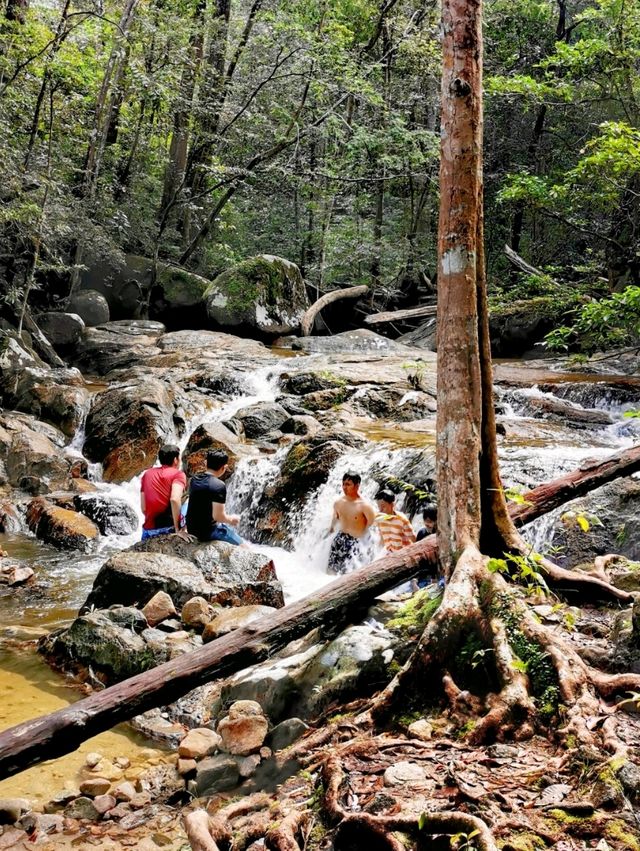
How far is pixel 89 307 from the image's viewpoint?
835 inches

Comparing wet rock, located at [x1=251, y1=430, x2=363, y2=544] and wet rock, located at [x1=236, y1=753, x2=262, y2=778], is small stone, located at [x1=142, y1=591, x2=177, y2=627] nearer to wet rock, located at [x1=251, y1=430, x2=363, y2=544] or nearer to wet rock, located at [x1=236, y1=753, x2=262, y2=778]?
wet rock, located at [x1=236, y1=753, x2=262, y2=778]

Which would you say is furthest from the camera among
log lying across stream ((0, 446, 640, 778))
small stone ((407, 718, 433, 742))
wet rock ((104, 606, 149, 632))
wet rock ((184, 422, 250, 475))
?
wet rock ((184, 422, 250, 475))

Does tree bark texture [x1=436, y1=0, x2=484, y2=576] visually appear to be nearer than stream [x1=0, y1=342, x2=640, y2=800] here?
Yes

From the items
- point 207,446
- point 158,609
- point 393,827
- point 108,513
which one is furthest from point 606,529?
point 108,513

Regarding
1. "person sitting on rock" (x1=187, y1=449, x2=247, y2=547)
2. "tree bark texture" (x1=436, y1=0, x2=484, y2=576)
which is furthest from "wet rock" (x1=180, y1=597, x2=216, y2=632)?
"tree bark texture" (x1=436, y1=0, x2=484, y2=576)

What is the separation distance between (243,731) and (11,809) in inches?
52.5

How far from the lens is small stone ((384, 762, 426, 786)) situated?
276 centimetres

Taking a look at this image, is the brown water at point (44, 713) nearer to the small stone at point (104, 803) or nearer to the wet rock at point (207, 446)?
the small stone at point (104, 803)

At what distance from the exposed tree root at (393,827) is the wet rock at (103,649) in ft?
11.0

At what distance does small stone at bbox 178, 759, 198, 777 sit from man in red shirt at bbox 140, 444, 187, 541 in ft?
13.4

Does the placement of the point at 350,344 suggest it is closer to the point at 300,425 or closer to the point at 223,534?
the point at 300,425

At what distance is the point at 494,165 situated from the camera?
963 inches

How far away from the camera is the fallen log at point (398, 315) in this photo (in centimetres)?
2284

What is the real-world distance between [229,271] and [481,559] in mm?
18919
